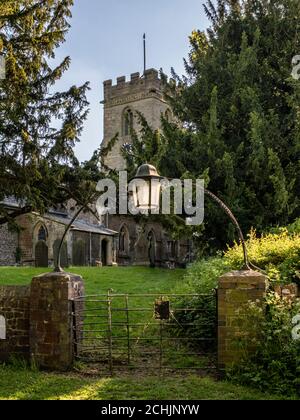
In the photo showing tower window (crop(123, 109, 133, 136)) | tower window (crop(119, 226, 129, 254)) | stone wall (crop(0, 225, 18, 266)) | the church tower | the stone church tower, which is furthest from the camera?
tower window (crop(123, 109, 133, 136))

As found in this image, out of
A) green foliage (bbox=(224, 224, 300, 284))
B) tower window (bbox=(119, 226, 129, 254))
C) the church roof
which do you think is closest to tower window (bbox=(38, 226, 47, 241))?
the church roof

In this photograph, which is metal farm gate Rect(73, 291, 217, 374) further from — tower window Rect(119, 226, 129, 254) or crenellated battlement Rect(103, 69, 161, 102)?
crenellated battlement Rect(103, 69, 161, 102)

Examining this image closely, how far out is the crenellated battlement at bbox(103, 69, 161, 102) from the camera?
51281 mm

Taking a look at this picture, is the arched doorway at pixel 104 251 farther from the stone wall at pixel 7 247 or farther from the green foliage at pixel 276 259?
the green foliage at pixel 276 259

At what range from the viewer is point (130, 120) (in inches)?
2071

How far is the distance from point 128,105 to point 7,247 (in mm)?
29341

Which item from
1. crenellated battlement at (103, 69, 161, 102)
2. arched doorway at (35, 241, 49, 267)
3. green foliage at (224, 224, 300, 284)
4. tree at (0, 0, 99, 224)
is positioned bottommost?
arched doorway at (35, 241, 49, 267)

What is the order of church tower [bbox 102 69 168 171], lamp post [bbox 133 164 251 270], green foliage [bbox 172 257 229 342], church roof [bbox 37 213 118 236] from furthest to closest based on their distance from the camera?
1. church tower [bbox 102 69 168 171]
2. church roof [bbox 37 213 118 236]
3. green foliage [bbox 172 257 229 342]
4. lamp post [bbox 133 164 251 270]

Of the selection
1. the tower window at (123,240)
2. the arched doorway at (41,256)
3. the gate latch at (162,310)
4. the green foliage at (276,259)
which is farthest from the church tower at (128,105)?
the gate latch at (162,310)

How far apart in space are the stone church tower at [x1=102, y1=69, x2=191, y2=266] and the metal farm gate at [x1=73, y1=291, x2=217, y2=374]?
88.4 feet

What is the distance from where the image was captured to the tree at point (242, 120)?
15.4 m
